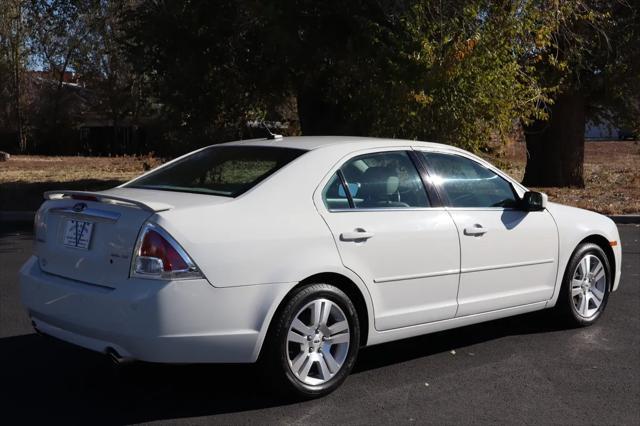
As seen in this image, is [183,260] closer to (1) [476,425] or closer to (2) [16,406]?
(2) [16,406]

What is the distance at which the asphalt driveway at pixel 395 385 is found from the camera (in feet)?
15.6

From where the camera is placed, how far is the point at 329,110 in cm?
1688

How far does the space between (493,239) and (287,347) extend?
1886 mm

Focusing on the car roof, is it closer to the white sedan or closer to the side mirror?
the white sedan

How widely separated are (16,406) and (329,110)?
12605 mm

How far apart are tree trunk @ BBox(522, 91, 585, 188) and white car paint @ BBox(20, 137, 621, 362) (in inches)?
589

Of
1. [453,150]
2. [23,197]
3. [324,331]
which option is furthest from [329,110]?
[324,331]

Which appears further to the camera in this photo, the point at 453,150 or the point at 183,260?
the point at 453,150

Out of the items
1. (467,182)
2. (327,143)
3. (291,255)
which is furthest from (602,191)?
(291,255)

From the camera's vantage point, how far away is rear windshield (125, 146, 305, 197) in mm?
5270

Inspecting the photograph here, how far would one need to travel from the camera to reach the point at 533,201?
247 inches

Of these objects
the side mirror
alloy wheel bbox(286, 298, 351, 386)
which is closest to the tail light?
alloy wheel bbox(286, 298, 351, 386)

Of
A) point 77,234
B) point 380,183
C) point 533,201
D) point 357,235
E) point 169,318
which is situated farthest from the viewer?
point 533,201

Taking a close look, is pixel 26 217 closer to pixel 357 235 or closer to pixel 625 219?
pixel 625 219
